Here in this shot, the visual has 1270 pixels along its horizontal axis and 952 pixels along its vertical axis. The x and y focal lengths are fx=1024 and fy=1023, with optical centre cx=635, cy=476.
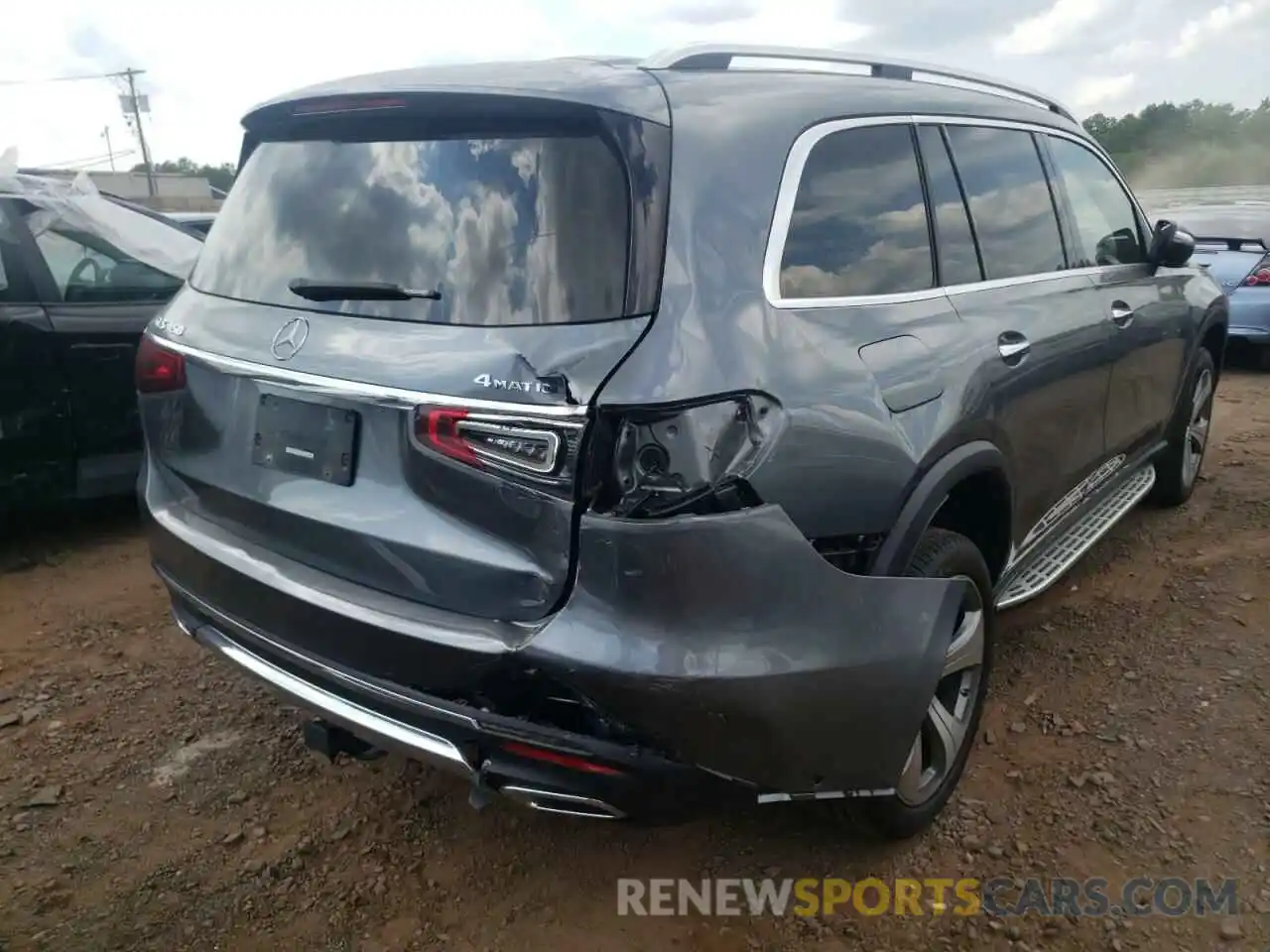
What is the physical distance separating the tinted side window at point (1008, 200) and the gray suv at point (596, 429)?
259 mm

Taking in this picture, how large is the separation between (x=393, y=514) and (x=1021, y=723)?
2.15 m

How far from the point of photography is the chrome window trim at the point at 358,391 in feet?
6.03

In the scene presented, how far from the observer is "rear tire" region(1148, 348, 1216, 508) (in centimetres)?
466

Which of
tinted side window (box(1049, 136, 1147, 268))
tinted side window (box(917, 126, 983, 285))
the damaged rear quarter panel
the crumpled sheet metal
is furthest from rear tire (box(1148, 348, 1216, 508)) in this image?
the crumpled sheet metal

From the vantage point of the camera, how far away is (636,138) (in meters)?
1.98

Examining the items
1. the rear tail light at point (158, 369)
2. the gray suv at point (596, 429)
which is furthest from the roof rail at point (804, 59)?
the rear tail light at point (158, 369)

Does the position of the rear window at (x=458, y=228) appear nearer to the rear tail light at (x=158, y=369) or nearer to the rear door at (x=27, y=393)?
the rear tail light at (x=158, y=369)

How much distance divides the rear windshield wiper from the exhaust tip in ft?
3.25

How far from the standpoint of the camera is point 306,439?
2.15 meters

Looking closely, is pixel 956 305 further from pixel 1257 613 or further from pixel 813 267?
pixel 1257 613

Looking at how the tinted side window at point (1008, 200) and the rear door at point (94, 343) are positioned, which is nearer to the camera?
the tinted side window at point (1008, 200)

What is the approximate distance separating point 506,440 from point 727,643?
55cm

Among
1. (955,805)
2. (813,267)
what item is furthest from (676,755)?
(955,805)

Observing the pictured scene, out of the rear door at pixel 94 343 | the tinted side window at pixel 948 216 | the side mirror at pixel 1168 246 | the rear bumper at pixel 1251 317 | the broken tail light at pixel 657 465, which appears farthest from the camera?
the rear bumper at pixel 1251 317
